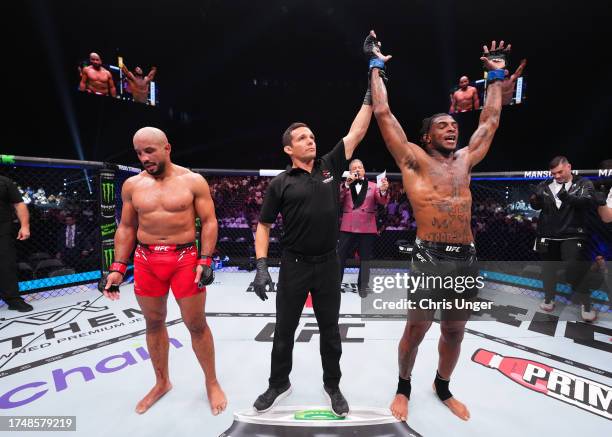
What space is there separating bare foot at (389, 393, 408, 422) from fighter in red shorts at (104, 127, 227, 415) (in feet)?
3.76

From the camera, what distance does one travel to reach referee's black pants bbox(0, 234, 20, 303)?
3.60 metres

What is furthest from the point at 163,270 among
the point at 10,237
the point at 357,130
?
the point at 10,237

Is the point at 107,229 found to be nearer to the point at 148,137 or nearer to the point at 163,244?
the point at 163,244

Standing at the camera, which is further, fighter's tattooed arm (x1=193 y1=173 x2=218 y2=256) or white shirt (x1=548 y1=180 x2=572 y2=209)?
white shirt (x1=548 y1=180 x2=572 y2=209)

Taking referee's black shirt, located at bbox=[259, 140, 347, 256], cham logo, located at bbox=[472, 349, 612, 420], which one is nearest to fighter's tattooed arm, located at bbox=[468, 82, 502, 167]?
referee's black shirt, located at bbox=[259, 140, 347, 256]

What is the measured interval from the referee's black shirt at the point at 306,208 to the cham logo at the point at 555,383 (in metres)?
1.89

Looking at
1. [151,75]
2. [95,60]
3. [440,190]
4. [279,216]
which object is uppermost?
[151,75]

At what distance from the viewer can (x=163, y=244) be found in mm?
1927

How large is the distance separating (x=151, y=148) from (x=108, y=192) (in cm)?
287

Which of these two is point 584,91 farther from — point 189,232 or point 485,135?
point 189,232

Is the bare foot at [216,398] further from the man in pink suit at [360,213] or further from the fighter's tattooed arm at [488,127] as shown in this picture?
the man in pink suit at [360,213]

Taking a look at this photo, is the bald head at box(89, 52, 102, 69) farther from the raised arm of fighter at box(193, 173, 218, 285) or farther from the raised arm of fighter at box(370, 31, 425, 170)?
the raised arm of fighter at box(370, 31, 425, 170)

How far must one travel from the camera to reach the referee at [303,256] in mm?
1870

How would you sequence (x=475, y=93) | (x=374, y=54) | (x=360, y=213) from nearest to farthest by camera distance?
(x=374, y=54) → (x=360, y=213) → (x=475, y=93)
